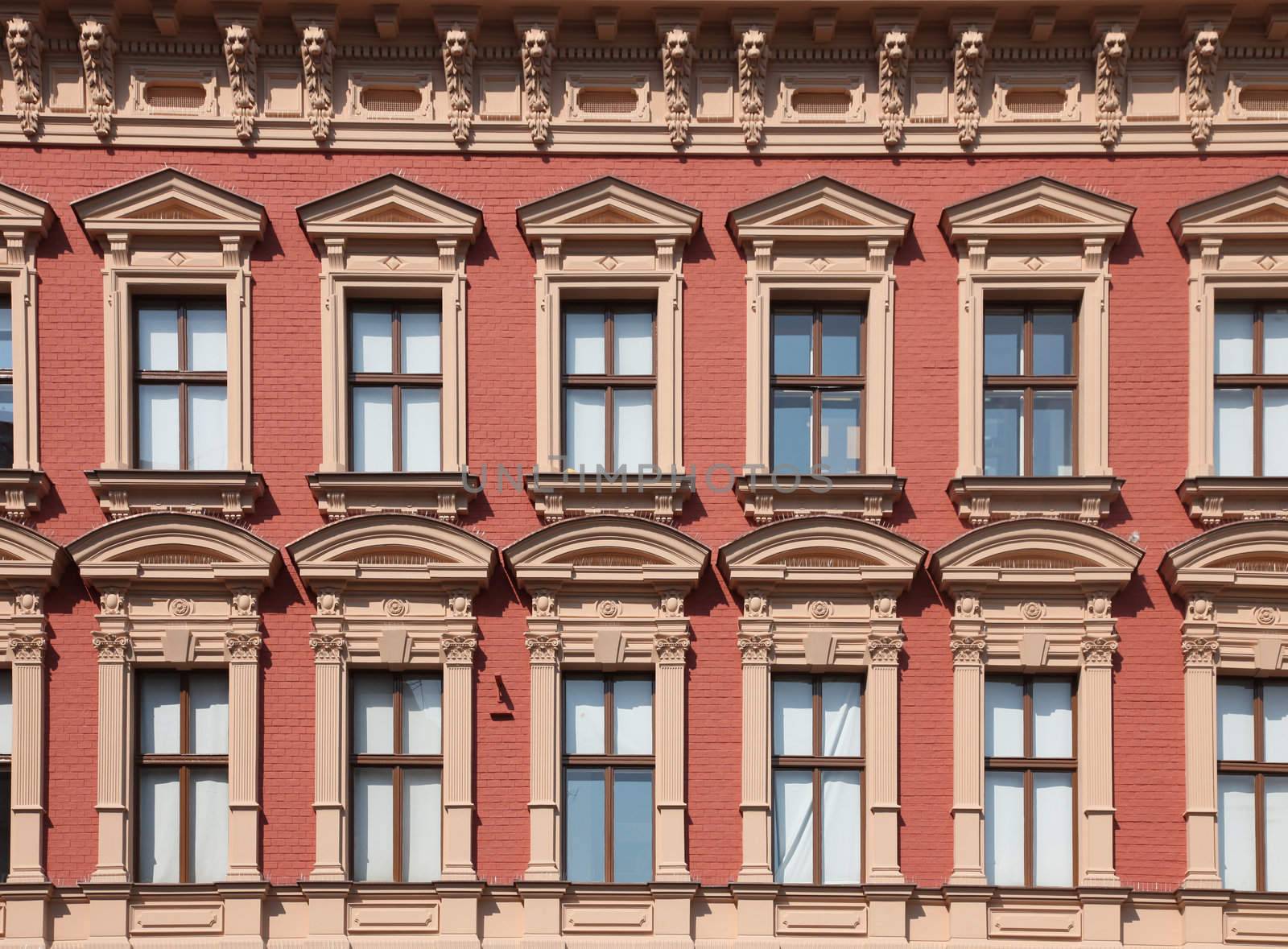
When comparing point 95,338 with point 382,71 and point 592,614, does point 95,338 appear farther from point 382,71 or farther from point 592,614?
point 592,614

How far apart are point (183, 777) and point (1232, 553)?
9809 millimetres

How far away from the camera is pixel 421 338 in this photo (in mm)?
17625

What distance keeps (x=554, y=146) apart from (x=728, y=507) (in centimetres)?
389

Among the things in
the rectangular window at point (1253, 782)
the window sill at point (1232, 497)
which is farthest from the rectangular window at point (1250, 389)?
the rectangular window at point (1253, 782)

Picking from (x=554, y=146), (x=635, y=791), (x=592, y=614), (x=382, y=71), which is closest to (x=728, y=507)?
(x=592, y=614)

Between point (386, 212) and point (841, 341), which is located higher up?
point (386, 212)

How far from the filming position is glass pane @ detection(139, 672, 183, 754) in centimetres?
1689

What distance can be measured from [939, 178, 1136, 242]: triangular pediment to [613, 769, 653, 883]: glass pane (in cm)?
596

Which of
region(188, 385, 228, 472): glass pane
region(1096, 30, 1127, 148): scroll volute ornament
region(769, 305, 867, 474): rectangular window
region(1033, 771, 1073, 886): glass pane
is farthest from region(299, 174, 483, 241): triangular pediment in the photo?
region(1033, 771, 1073, 886): glass pane

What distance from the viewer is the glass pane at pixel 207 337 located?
1752 centimetres

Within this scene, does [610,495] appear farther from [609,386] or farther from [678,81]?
[678,81]

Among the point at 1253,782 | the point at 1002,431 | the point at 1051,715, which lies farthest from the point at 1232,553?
the point at 1002,431

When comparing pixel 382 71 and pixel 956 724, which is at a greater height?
pixel 382 71

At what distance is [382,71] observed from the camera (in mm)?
17766
